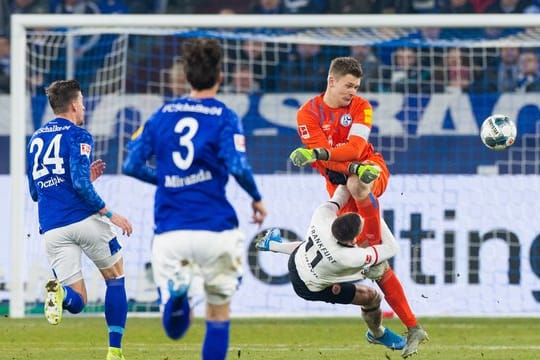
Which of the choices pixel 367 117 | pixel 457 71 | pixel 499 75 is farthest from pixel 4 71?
pixel 367 117

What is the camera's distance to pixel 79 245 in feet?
32.7

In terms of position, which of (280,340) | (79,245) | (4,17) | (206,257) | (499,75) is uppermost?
(4,17)

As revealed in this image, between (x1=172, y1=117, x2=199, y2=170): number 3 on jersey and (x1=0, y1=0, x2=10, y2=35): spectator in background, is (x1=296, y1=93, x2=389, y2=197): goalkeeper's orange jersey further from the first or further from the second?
(x1=0, y1=0, x2=10, y2=35): spectator in background

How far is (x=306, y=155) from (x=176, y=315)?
7.54 ft

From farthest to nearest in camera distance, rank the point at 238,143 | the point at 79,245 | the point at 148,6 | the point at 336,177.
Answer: the point at 148,6 → the point at 336,177 → the point at 79,245 → the point at 238,143

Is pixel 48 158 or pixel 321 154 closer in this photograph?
pixel 48 158

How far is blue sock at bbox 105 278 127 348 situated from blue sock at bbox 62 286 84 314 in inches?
8.6

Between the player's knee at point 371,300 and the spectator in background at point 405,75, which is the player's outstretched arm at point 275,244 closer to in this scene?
the player's knee at point 371,300

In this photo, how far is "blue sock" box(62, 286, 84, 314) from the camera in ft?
32.4

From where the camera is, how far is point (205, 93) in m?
7.68

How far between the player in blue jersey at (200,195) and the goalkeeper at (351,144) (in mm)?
2350

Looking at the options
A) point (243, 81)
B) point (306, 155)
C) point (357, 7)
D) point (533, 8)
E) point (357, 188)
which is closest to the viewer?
point (306, 155)

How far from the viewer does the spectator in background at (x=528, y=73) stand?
52.4 feet

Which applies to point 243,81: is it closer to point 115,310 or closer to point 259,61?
point 259,61
